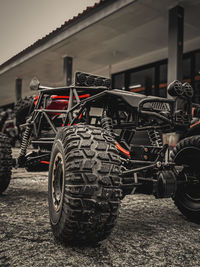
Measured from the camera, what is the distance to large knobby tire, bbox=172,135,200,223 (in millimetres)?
2217

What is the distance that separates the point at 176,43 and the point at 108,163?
5.86 meters

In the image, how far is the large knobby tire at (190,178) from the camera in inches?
87.3

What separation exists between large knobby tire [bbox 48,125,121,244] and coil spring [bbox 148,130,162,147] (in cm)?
72

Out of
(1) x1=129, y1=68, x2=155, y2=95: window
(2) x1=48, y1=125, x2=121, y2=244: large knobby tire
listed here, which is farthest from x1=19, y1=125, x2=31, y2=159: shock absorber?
(1) x1=129, y1=68, x2=155, y2=95: window

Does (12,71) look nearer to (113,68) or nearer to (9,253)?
(113,68)

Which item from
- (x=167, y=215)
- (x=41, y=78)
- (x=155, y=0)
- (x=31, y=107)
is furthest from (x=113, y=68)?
(x=167, y=215)

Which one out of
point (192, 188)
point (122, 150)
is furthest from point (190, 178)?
point (122, 150)

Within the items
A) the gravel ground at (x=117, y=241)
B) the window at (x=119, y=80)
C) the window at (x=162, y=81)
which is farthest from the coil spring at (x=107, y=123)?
the window at (x=119, y=80)

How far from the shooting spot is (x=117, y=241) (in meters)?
1.77

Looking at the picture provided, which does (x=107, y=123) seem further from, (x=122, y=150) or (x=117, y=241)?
(x=117, y=241)

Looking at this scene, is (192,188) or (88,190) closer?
(88,190)

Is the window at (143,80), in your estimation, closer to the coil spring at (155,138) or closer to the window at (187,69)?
the window at (187,69)

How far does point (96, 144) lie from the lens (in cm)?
161

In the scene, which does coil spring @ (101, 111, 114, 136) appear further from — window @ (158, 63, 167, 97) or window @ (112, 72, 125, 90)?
window @ (112, 72, 125, 90)
